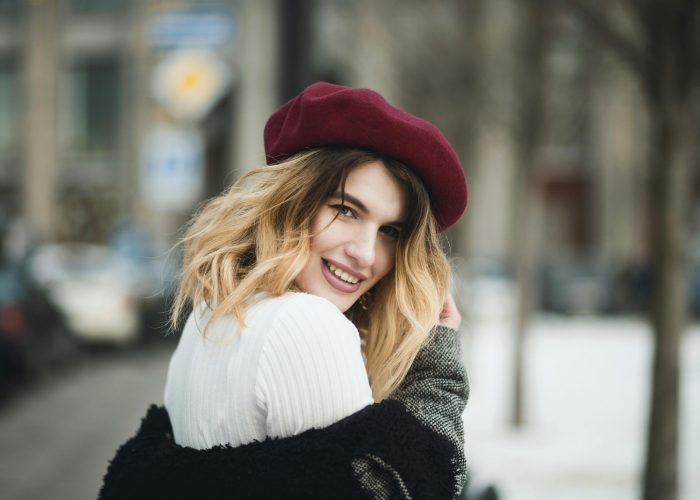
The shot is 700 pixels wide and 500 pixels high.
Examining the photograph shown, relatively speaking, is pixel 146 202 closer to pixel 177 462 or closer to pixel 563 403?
pixel 563 403

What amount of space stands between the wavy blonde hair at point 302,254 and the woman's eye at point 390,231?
3 centimetres

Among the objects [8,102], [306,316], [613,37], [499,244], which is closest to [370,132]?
[306,316]

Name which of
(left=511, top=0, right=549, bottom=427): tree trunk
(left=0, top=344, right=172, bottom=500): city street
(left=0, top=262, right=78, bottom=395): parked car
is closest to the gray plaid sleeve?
(left=0, top=344, right=172, bottom=500): city street

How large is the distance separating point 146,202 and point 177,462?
28.5m

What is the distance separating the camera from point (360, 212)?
1.72 meters

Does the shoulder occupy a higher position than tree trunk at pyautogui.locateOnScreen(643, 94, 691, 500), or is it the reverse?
the shoulder

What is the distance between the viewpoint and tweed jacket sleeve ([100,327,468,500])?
1446 mm

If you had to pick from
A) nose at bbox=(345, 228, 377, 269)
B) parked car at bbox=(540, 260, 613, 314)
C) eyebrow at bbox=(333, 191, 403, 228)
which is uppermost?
eyebrow at bbox=(333, 191, 403, 228)

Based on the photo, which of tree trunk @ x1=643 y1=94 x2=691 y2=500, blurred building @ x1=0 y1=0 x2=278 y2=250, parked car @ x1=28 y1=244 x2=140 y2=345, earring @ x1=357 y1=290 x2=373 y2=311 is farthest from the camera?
blurred building @ x1=0 y1=0 x2=278 y2=250

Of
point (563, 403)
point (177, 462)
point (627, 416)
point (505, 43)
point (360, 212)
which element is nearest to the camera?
point (177, 462)

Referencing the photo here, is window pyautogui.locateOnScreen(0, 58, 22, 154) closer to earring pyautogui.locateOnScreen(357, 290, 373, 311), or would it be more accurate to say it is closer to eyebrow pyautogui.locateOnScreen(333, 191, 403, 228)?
earring pyautogui.locateOnScreen(357, 290, 373, 311)

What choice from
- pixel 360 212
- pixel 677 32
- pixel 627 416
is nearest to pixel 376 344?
pixel 360 212

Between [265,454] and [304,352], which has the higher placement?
[304,352]

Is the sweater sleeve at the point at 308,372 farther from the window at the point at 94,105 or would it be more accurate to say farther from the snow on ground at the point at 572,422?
the window at the point at 94,105
